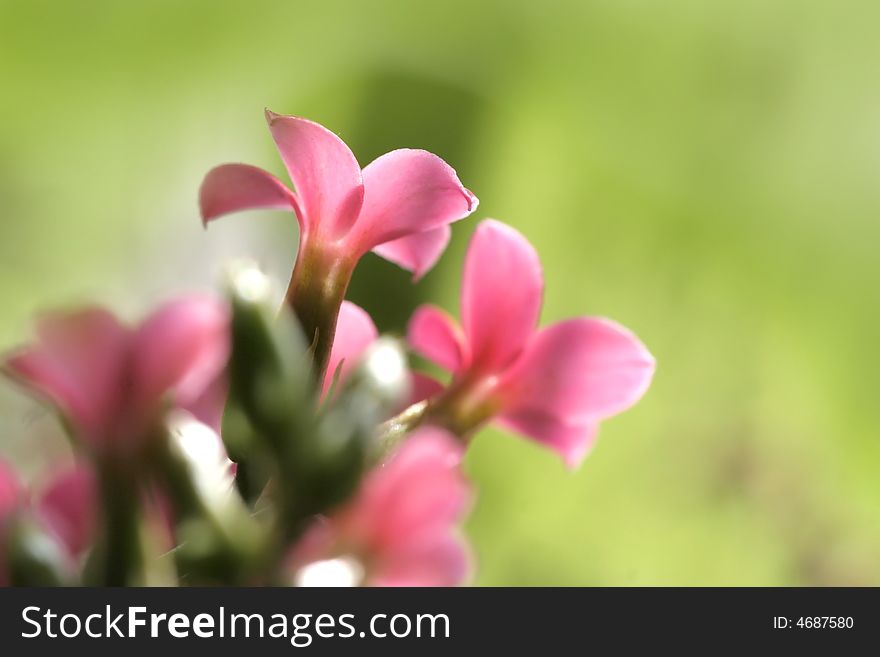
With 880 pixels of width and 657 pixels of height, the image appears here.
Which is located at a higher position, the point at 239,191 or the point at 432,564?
the point at 239,191

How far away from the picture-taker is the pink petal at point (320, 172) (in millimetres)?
265

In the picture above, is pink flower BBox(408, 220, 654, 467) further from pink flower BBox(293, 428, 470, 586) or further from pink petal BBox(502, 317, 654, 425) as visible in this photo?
pink flower BBox(293, 428, 470, 586)

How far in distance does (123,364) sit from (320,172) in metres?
0.10

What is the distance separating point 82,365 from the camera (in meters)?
0.20

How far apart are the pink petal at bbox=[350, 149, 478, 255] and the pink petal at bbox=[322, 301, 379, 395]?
31 mm

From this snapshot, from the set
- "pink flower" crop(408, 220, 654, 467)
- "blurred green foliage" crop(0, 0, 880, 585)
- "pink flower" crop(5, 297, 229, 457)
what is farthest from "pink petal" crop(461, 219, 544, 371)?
"blurred green foliage" crop(0, 0, 880, 585)

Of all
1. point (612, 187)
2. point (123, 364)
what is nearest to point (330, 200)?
point (123, 364)

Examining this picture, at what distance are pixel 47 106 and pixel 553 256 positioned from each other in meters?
0.89

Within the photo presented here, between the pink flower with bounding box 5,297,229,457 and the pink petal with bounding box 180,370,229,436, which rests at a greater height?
the pink petal with bounding box 180,370,229,436

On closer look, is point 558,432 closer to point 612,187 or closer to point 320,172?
point 320,172

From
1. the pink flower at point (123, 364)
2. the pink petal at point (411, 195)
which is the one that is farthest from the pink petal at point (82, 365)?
the pink petal at point (411, 195)

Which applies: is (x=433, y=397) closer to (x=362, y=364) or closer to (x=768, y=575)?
(x=362, y=364)

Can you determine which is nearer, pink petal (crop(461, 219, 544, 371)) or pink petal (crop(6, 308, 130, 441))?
pink petal (crop(6, 308, 130, 441))

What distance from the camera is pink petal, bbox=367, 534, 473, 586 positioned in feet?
0.61
